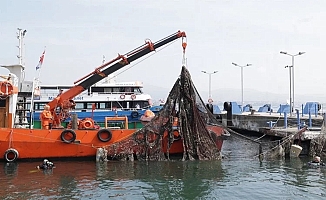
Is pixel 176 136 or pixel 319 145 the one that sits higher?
pixel 176 136

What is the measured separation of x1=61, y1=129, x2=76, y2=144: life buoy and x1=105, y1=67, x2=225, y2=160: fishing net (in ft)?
5.58

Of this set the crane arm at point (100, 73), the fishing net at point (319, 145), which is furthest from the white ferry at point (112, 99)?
the fishing net at point (319, 145)

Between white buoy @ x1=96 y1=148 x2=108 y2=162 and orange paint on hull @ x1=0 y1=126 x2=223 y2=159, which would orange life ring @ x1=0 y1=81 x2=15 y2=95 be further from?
white buoy @ x1=96 y1=148 x2=108 y2=162

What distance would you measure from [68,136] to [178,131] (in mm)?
5386

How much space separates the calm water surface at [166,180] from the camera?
44.3 feet

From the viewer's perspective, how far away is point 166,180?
15.5 meters

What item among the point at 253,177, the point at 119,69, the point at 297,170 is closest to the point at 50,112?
the point at 119,69

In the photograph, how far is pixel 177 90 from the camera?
18922 millimetres

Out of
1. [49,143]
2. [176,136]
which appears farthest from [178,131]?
[49,143]

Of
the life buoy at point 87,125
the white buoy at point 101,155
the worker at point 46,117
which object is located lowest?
the white buoy at point 101,155

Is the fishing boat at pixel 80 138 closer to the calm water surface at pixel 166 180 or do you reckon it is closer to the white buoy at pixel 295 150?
the calm water surface at pixel 166 180

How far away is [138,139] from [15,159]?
5906 mm

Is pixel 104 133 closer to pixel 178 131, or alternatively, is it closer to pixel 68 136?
pixel 68 136

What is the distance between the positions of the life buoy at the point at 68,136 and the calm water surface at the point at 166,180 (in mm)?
1116
